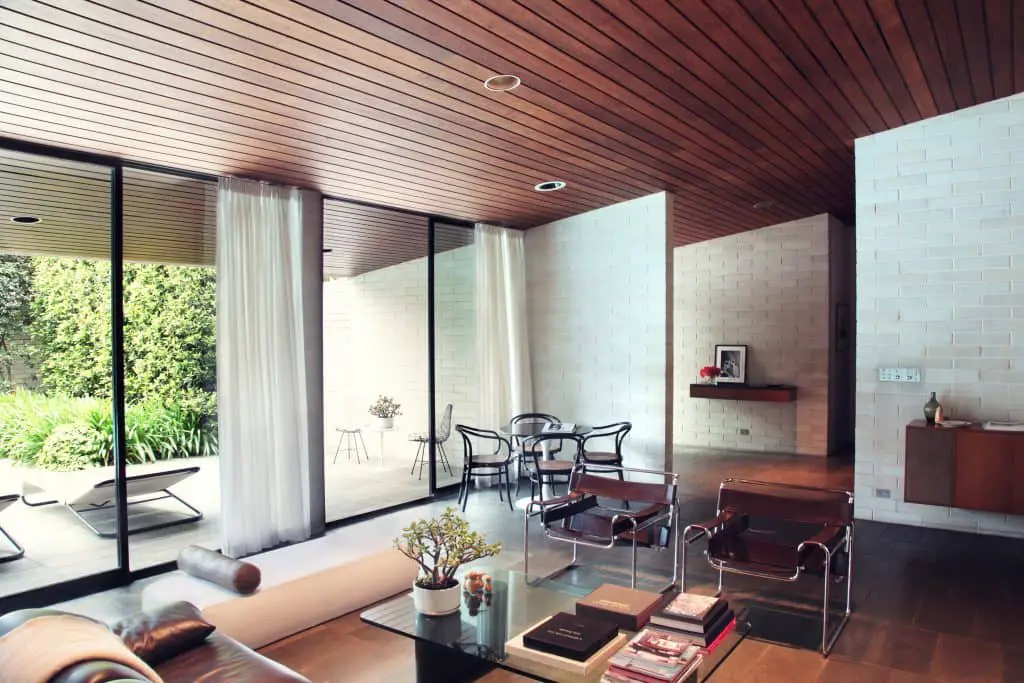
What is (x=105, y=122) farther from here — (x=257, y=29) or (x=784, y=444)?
(x=784, y=444)

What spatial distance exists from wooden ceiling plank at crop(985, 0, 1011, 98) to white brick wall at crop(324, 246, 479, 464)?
4.64 meters

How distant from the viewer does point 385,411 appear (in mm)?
8680

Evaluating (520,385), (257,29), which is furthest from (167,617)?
(520,385)

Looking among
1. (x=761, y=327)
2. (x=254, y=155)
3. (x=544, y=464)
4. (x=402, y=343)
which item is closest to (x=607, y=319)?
(x=544, y=464)

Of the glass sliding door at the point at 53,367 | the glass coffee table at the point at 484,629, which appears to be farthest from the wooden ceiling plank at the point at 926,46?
the glass sliding door at the point at 53,367

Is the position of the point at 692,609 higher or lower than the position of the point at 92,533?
higher

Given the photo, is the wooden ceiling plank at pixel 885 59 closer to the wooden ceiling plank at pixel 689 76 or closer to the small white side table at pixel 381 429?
the wooden ceiling plank at pixel 689 76

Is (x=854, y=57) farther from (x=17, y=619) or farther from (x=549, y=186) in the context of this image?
(x=17, y=619)

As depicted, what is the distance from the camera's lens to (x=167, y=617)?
9.08ft

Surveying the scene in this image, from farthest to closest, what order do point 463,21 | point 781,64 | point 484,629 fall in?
point 781,64, point 463,21, point 484,629

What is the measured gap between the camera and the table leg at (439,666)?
3.08 m

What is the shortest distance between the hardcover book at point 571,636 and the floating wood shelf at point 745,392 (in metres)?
6.82

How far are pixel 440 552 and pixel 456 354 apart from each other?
4.43m

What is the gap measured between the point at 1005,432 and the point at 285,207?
5505 mm
